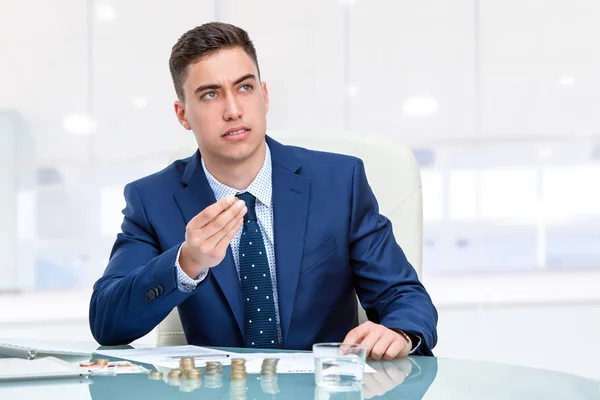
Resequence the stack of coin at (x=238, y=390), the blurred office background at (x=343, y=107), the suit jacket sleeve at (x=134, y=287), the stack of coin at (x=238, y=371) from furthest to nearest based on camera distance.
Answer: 1. the blurred office background at (x=343, y=107)
2. the suit jacket sleeve at (x=134, y=287)
3. the stack of coin at (x=238, y=371)
4. the stack of coin at (x=238, y=390)

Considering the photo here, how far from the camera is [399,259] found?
1.73m

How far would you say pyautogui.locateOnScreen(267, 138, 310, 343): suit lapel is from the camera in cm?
168

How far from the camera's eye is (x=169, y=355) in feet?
4.37

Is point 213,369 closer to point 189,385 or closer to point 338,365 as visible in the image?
point 189,385

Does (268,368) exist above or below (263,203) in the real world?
below

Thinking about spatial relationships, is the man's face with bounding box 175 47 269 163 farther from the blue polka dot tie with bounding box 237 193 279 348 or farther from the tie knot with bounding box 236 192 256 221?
the blue polka dot tie with bounding box 237 193 279 348

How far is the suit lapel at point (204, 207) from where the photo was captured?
1660mm

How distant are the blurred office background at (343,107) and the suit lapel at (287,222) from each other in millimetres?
2936

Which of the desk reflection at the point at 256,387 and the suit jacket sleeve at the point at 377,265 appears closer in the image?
the desk reflection at the point at 256,387

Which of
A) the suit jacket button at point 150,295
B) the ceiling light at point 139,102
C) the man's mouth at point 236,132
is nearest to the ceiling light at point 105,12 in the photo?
the ceiling light at point 139,102

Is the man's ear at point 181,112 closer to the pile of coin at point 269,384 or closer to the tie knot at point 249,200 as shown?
the tie knot at point 249,200

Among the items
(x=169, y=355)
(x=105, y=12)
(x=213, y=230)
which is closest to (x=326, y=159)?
(x=213, y=230)

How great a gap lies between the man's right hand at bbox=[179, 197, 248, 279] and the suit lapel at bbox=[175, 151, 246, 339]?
0.21 metres

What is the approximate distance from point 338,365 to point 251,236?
709mm
